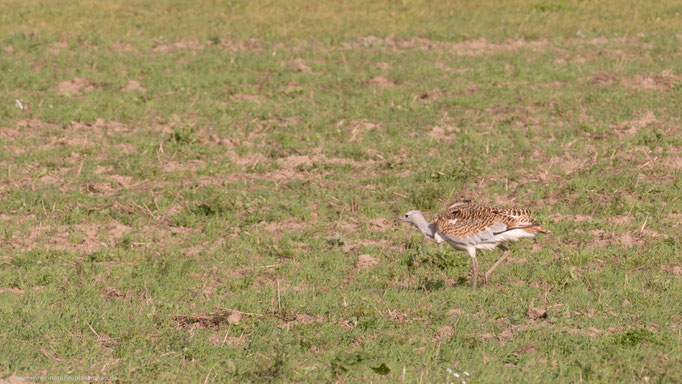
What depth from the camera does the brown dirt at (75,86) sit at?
1762cm

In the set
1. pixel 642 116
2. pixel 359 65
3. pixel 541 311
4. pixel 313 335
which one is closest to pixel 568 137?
pixel 642 116

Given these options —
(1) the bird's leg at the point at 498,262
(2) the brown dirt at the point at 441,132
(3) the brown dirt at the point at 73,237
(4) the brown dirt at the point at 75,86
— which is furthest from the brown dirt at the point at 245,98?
(1) the bird's leg at the point at 498,262

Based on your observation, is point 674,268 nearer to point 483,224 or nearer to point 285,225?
point 483,224

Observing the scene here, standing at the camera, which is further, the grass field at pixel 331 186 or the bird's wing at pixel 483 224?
the bird's wing at pixel 483 224

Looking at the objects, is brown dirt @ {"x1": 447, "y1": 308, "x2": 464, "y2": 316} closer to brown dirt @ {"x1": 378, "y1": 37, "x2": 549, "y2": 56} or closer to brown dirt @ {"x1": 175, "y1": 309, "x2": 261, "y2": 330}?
brown dirt @ {"x1": 175, "y1": 309, "x2": 261, "y2": 330}

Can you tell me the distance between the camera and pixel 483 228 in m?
10.3

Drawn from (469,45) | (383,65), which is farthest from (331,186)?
(469,45)

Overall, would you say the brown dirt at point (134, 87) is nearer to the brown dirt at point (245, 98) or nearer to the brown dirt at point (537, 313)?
the brown dirt at point (245, 98)


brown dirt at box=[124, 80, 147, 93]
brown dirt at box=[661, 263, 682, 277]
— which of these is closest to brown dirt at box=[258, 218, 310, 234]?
brown dirt at box=[661, 263, 682, 277]

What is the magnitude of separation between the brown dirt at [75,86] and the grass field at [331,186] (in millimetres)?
92

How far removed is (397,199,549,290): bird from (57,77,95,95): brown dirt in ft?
33.0

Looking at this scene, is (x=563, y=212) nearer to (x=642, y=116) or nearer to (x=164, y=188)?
(x=642, y=116)

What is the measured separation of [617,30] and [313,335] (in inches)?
642

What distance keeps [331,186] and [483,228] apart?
415 centimetres
